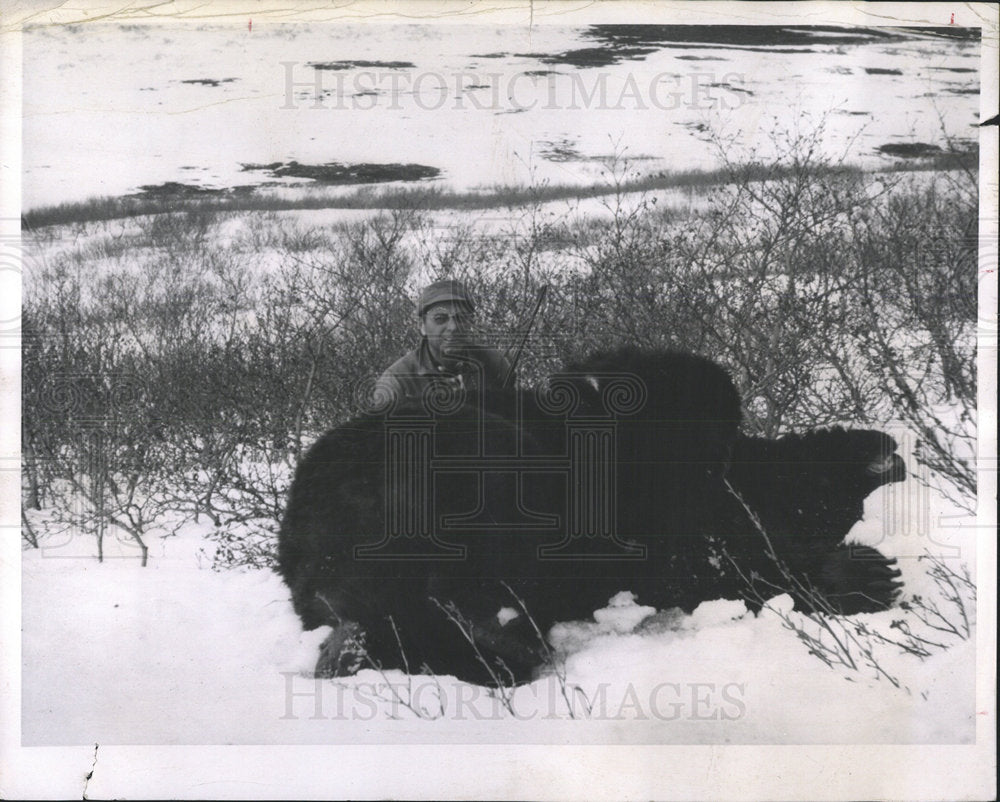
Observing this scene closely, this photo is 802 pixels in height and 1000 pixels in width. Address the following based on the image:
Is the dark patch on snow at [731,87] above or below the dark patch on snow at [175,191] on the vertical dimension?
above

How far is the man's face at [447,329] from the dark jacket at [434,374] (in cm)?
4

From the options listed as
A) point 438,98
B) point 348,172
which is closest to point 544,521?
point 348,172

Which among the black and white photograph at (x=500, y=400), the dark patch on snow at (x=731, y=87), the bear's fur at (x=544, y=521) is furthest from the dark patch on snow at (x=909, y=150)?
the bear's fur at (x=544, y=521)

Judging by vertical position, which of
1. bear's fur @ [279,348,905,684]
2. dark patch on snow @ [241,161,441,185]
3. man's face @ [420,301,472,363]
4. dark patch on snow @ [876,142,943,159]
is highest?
dark patch on snow @ [876,142,943,159]

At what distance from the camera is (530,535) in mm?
3092

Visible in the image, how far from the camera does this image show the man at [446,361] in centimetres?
311

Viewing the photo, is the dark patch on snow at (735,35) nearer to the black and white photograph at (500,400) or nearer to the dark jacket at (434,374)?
the black and white photograph at (500,400)

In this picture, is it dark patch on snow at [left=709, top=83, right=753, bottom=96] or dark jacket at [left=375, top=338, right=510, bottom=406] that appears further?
dark patch on snow at [left=709, top=83, right=753, bottom=96]

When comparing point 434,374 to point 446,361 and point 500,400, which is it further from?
point 500,400

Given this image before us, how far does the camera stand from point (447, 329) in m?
3.14

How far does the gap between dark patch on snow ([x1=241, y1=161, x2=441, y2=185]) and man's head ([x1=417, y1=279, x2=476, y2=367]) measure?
462 mm

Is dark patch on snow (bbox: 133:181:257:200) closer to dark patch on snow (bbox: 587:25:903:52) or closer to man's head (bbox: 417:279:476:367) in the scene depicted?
man's head (bbox: 417:279:476:367)

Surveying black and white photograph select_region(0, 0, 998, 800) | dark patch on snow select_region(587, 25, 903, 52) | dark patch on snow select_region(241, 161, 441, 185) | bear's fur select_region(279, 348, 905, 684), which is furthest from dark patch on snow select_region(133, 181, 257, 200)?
dark patch on snow select_region(587, 25, 903, 52)

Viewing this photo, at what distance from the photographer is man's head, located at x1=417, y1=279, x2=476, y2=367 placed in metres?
3.12
